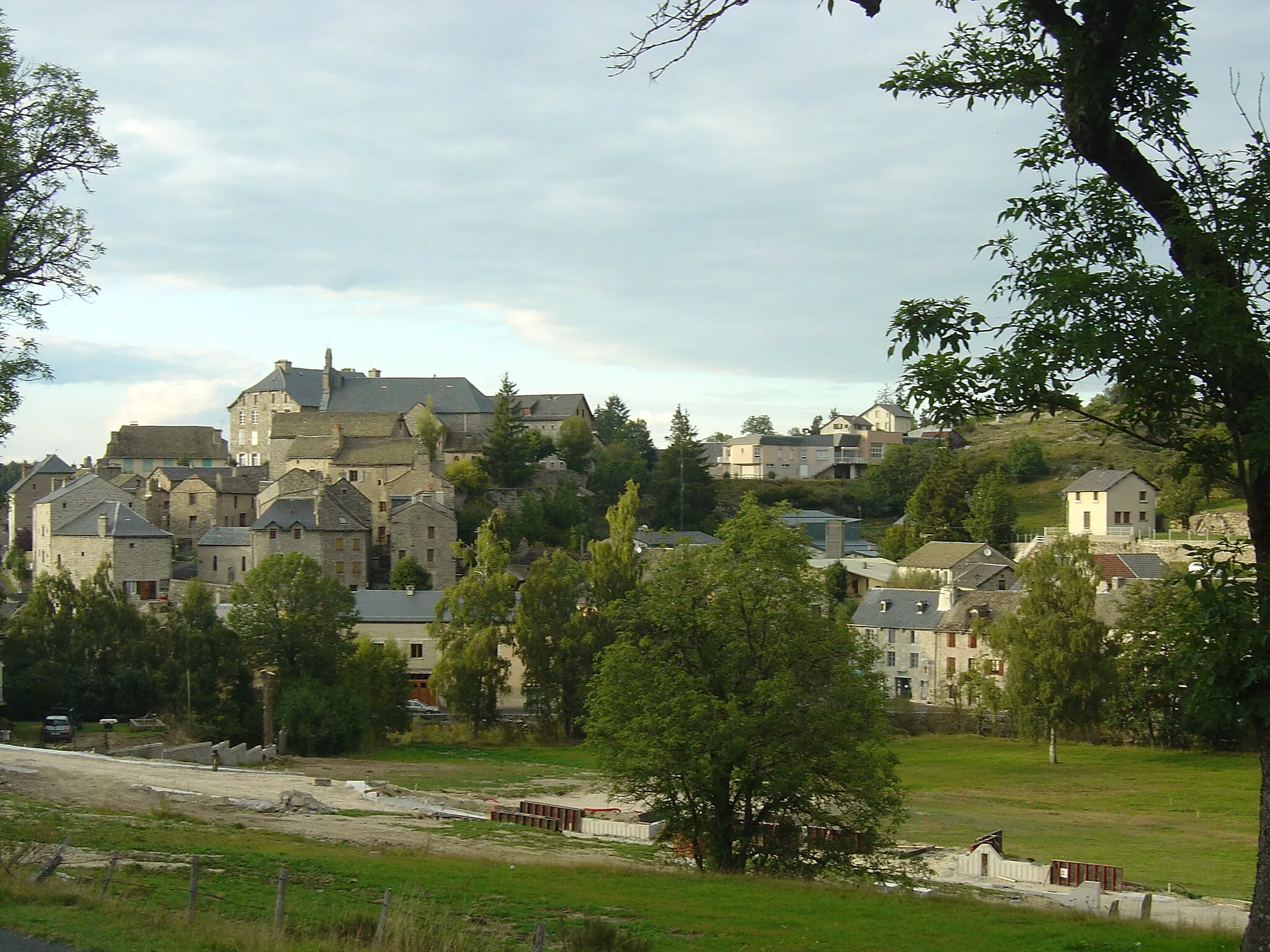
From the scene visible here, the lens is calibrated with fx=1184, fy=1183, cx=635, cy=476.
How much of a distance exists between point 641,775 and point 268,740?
100 ft

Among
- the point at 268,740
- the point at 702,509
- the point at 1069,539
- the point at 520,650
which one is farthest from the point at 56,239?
the point at 702,509

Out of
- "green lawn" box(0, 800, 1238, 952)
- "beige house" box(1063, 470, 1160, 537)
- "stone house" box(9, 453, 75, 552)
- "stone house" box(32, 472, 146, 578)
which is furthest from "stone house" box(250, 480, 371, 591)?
"green lawn" box(0, 800, 1238, 952)

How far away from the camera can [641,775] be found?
75.6 feet

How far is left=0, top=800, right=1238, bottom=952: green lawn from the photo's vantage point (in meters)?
12.6

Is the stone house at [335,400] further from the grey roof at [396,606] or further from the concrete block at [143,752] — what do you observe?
the concrete block at [143,752]

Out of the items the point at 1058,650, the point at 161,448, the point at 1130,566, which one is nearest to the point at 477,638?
the point at 1058,650

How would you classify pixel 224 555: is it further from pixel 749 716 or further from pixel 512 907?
pixel 512 907

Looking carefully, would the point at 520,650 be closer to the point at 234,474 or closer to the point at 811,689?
the point at 811,689

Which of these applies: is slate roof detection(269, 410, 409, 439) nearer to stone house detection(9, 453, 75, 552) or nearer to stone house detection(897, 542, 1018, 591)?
stone house detection(9, 453, 75, 552)

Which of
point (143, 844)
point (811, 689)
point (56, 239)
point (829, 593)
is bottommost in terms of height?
point (143, 844)

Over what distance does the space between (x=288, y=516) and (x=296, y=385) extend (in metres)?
41.6

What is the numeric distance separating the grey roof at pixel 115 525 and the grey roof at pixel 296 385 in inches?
1604

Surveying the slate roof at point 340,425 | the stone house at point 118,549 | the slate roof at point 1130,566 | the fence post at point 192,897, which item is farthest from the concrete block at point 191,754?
the slate roof at point 340,425

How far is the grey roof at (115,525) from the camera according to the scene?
232ft
